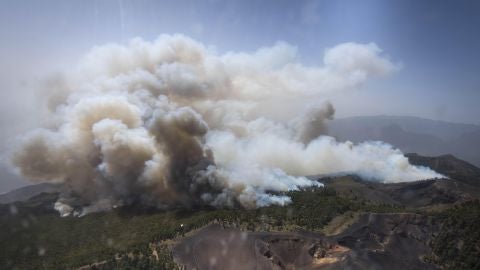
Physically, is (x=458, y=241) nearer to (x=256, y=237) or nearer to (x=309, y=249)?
(x=309, y=249)

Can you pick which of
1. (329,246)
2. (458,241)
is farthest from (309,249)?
(458,241)

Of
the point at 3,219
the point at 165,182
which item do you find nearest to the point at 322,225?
the point at 165,182

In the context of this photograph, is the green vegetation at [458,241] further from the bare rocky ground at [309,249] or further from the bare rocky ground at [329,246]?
the bare rocky ground at [309,249]

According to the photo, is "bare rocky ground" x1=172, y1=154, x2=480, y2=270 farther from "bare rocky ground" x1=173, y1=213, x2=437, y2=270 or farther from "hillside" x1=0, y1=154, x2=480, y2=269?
"hillside" x1=0, y1=154, x2=480, y2=269

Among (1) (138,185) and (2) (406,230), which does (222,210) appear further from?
(2) (406,230)

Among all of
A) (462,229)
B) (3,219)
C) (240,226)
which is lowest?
(462,229)

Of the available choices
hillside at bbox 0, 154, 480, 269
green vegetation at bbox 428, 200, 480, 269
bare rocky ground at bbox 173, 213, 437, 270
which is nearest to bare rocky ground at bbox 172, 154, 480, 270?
bare rocky ground at bbox 173, 213, 437, 270

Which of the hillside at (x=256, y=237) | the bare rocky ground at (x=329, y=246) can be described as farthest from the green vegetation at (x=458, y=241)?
the bare rocky ground at (x=329, y=246)

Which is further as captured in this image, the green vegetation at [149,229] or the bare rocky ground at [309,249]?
the green vegetation at [149,229]
